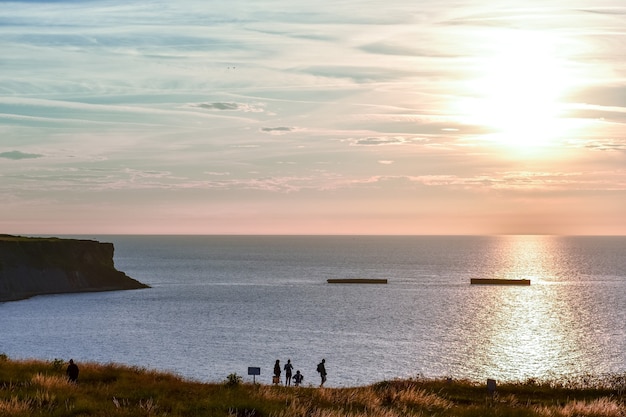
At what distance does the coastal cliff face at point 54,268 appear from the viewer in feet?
502

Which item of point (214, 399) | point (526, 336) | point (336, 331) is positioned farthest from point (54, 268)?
point (214, 399)

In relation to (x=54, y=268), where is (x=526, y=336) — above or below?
below

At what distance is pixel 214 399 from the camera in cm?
2080

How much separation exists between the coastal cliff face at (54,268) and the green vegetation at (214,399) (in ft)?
428

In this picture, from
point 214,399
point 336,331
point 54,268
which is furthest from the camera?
point 54,268

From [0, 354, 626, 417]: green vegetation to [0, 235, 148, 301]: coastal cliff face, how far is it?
130 meters

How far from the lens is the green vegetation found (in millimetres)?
18625

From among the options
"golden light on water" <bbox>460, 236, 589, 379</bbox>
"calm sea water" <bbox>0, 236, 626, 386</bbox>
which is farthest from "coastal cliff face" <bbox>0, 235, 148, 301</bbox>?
"golden light on water" <bbox>460, 236, 589, 379</bbox>

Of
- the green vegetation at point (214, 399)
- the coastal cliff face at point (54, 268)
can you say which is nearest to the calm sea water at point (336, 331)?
the coastal cliff face at point (54, 268)

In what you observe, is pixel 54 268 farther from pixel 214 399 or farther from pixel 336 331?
pixel 214 399

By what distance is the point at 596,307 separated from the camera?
143125 millimetres

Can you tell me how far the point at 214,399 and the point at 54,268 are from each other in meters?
152

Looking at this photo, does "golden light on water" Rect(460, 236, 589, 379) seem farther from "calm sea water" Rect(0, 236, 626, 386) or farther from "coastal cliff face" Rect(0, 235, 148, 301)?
"coastal cliff face" Rect(0, 235, 148, 301)

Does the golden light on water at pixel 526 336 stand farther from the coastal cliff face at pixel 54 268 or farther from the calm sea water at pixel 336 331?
the coastal cliff face at pixel 54 268
